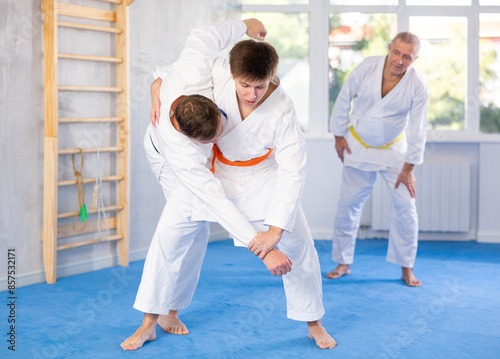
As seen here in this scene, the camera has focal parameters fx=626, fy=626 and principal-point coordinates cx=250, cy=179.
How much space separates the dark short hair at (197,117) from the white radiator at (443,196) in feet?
10.7

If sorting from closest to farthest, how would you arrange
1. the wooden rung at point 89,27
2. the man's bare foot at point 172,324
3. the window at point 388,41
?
the man's bare foot at point 172,324 → the wooden rung at point 89,27 → the window at point 388,41

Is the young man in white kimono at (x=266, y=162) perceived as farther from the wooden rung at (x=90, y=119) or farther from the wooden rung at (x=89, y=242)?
the wooden rung at (x=89, y=242)

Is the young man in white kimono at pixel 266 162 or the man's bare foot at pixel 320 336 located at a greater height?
the young man in white kimono at pixel 266 162

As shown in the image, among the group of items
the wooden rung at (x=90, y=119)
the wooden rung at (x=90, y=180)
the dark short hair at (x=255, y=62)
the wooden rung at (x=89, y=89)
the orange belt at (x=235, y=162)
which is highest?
the wooden rung at (x=89, y=89)

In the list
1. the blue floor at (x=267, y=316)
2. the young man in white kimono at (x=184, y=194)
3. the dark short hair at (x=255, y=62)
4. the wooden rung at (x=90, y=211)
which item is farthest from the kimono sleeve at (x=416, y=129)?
the wooden rung at (x=90, y=211)

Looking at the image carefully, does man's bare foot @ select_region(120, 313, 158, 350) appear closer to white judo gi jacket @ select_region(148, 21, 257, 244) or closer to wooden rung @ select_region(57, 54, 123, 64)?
white judo gi jacket @ select_region(148, 21, 257, 244)

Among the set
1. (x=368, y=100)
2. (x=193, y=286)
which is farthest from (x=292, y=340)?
(x=368, y=100)

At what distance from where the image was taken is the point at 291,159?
7.73 feet

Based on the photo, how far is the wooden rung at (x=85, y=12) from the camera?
3.72m

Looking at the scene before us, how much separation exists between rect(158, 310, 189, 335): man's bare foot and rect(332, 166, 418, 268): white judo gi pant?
4.66 feet

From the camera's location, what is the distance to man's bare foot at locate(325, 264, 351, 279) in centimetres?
382

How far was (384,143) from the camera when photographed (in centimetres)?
371

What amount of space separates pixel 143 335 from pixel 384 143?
188cm

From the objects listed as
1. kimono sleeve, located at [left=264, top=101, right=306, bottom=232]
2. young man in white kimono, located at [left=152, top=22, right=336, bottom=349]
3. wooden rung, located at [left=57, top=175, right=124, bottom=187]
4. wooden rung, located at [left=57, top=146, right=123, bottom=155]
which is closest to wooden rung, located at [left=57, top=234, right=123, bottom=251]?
wooden rung, located at [left=57, top=175, right=124, bottom=187]
